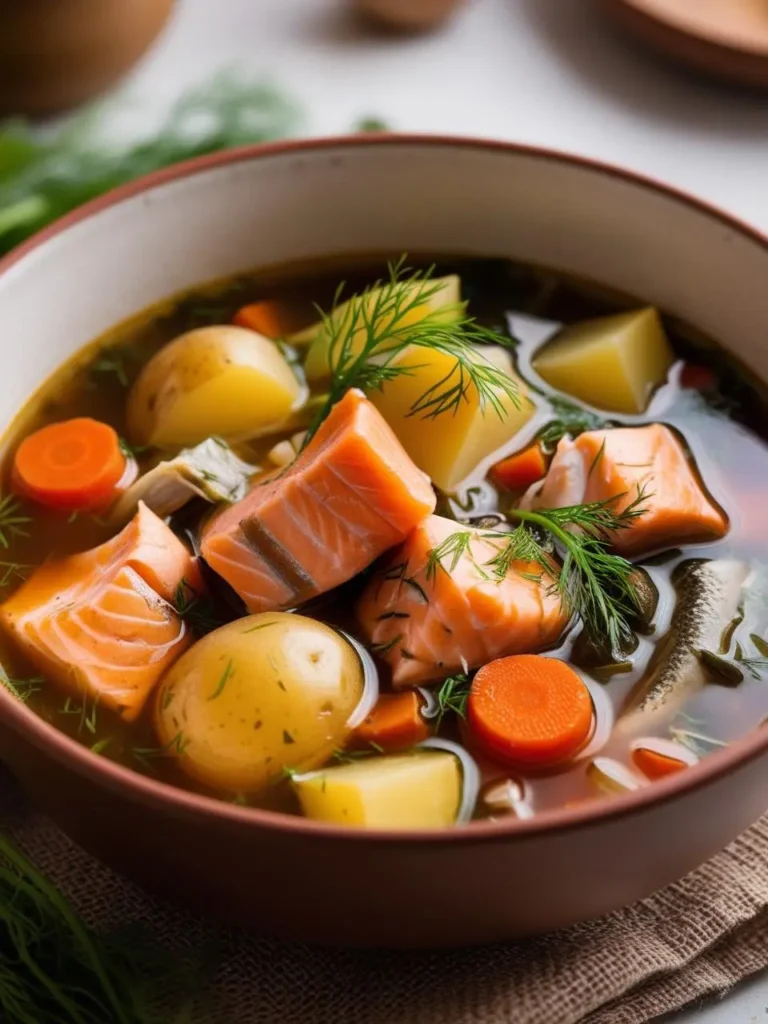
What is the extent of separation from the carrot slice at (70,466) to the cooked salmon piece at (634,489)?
71cm

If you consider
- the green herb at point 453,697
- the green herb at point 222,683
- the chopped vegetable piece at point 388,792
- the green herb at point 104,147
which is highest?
the green herb at point 104,147

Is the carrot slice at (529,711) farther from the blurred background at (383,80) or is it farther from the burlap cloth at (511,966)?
the blurred background at (383,80)

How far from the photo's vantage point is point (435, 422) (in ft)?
7.04

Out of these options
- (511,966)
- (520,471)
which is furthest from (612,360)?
(511,966)

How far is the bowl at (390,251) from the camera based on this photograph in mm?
1485

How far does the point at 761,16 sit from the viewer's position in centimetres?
341

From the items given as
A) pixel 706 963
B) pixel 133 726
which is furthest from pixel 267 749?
pixel 706 963

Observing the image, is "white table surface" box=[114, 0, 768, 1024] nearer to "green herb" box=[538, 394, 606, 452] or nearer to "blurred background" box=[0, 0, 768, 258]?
"blurred background" box=[0, 0, 768, 258]

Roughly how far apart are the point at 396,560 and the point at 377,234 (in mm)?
899

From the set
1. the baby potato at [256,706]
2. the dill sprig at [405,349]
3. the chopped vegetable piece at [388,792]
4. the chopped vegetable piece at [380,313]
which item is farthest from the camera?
the chopped vegetable piece at [380,313]

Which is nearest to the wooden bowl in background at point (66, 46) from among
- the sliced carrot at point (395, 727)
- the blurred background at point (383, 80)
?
the blurred background at point (383, 80)

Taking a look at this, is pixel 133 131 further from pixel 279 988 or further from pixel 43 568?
pixel 279 988

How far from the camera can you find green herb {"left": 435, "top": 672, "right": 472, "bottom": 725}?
184 cm

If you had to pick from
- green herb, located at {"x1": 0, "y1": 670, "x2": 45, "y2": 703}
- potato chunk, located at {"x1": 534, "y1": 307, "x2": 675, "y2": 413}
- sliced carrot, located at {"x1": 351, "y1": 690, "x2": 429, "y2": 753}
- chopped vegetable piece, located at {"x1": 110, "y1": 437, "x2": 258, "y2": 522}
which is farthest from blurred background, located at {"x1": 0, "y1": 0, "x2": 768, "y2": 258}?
sliced carrot, located at {"x1": 351, "y1": 690, "x2": 429, "y2": 753}
